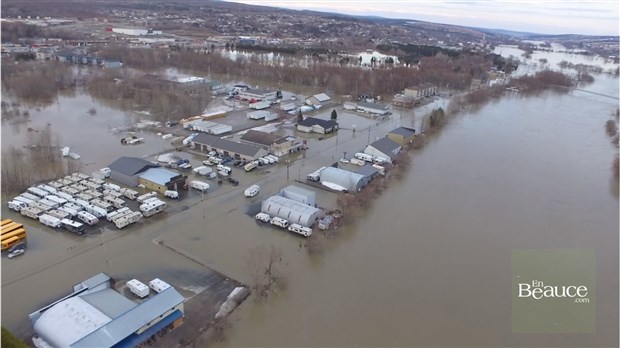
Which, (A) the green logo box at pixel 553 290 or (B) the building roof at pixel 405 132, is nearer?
(A) the green logo box at pixel 553 290

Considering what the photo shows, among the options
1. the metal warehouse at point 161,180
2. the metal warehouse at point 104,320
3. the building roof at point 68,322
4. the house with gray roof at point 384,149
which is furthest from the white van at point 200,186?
the house with gray roof at point 384,149

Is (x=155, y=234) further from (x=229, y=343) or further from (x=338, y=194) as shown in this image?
(x=338, y=194)

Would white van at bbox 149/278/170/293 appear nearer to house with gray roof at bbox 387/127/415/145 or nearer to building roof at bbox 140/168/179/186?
building roof at bbox 140/168/179/186

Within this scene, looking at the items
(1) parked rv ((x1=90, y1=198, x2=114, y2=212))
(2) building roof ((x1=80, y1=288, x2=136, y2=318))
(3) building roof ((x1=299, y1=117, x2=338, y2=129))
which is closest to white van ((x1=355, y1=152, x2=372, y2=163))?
(3) building roof ((x1=299, y1=117, x2=338, y2=129))

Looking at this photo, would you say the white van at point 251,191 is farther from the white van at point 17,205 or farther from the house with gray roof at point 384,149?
the white van at point 17,205

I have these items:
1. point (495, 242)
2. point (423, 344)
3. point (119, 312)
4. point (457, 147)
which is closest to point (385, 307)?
point (423, 344)

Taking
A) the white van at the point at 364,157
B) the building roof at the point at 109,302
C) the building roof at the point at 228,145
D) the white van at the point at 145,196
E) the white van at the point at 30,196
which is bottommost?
the building roof at the point at 109,302

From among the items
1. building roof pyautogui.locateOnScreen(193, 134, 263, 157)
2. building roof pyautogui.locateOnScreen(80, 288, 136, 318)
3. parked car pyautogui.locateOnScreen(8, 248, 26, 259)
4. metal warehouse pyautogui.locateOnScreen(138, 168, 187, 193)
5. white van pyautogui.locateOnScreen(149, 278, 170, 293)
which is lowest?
parked car pyautogui.locateOnScreen(8, 248, 26, 259)

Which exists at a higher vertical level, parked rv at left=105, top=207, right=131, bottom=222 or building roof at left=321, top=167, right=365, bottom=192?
building roof at left=321, top=167, right=365, bottom=192
